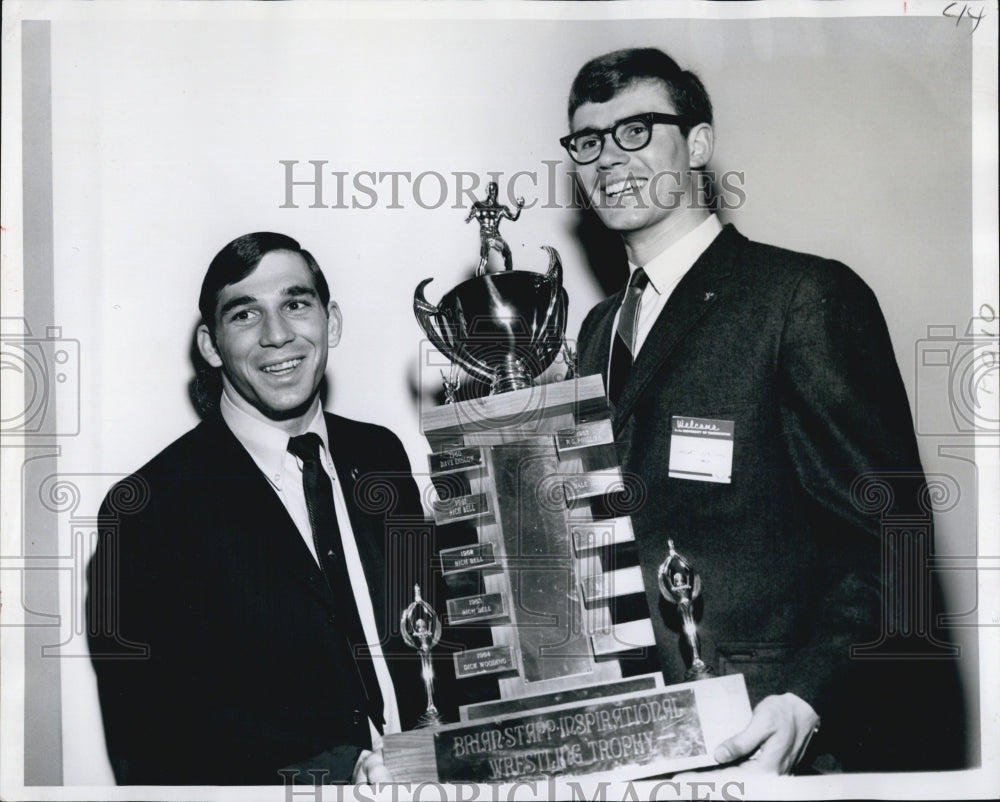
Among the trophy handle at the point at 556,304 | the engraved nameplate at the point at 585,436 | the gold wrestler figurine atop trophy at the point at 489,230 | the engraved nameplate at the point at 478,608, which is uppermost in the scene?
the gold wrestler figurine atop trophy at the point at 489,230

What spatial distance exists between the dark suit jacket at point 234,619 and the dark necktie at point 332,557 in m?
0.03

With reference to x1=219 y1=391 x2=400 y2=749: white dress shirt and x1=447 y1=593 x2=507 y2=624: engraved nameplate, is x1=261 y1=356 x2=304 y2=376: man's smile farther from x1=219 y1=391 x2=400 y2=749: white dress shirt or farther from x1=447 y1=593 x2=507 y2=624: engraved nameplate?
x1=447 y1=593 x2=507 y2=624: engraved nameplate

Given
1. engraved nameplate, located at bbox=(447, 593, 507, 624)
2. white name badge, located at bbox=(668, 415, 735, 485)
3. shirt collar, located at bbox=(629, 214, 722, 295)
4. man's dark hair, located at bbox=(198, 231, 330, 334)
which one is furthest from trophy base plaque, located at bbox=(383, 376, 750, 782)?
man's dark hair, located at bbox=(198, 231, 330, 334)

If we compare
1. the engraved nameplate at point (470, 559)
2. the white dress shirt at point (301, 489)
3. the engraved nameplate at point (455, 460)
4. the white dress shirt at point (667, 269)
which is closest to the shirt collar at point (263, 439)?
the white dress shirt at point (301, 489)

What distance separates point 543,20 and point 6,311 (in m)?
1.35

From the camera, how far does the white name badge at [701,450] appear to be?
1.96 m

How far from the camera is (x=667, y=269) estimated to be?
204 centimetres

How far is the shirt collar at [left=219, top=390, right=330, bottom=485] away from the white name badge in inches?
29.0

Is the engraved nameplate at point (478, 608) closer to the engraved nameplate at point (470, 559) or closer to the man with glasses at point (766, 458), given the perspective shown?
the engraved nameplate at point (470, 559)

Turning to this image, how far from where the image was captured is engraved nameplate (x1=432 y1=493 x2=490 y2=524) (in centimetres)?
199

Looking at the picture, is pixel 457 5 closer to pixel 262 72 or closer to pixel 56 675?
pixel 262 72

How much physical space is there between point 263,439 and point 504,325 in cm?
57

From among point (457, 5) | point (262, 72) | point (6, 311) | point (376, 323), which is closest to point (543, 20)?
point (457, 5)

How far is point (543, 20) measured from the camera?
2.14 metres
